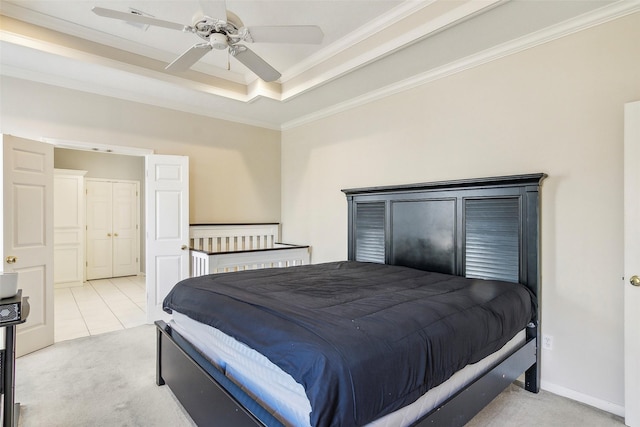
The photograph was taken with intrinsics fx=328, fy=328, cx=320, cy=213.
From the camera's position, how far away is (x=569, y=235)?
2467 millimetres

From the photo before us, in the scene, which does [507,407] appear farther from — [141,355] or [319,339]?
[141,355]

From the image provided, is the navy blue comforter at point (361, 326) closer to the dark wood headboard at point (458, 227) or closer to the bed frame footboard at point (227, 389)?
the bed frame footboard at point (227, 389)

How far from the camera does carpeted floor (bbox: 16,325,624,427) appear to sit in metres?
2.14

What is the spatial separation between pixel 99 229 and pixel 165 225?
3.82 metres

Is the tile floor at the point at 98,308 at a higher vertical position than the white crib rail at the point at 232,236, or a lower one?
lower

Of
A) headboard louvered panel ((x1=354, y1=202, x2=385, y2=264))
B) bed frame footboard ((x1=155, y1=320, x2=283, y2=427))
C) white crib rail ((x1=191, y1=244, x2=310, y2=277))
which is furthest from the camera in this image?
white crib rail ((x1=191, y1=244, x2=310, y2=277))

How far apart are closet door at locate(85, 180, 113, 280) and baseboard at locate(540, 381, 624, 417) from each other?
7.69 meters

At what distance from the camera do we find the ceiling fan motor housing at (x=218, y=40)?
2.31 meters

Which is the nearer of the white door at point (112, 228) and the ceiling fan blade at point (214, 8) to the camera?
the ceiling fan blade at point (214, 8)

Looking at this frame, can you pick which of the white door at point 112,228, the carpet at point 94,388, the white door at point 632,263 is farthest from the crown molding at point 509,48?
the white door at point 112,228

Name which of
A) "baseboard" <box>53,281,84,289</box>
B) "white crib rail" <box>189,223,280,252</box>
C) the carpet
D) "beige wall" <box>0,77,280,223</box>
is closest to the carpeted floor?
the carpet

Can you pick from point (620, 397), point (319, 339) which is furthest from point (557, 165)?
point (319, 339)

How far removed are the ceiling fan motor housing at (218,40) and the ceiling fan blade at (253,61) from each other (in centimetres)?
11

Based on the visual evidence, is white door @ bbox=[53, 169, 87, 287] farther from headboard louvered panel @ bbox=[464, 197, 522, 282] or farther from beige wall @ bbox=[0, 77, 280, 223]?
headboard louvered panel @ bbox=[464, 197, 522, 282]
